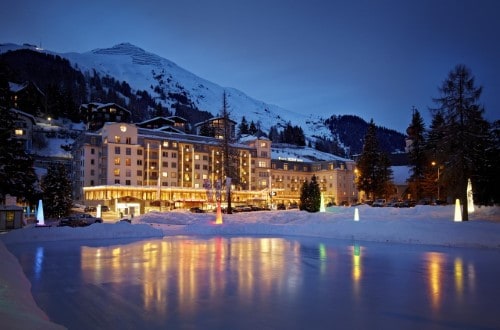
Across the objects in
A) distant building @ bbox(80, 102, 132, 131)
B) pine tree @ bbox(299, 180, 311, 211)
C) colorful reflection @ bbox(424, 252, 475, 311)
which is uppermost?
distant building @ bbox(80, 102, 132, 131)

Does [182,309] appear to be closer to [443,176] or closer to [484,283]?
[484,283]

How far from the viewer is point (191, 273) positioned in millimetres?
14945

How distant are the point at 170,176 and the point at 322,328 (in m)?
102

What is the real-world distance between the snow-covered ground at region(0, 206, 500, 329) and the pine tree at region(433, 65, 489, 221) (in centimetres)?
341

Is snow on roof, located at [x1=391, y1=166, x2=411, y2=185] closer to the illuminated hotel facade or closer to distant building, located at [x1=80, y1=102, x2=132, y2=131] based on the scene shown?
the illuminated hotel facade

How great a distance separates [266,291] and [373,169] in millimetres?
70421

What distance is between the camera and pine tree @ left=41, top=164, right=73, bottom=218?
51.0 m

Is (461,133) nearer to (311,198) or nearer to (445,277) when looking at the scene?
(445,277)

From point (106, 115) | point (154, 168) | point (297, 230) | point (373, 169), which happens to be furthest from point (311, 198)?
point (106, 115)

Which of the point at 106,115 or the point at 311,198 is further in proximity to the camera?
the point at 106,115

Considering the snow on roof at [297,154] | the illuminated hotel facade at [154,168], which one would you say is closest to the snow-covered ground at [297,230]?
the illuminated hotel facade at [154,168]

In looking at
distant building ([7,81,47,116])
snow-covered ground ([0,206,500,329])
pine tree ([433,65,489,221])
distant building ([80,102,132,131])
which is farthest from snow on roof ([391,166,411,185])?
distant building ([7,81,47,116])

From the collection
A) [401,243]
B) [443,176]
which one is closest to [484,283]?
[401,243]

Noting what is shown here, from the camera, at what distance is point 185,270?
1566cm
